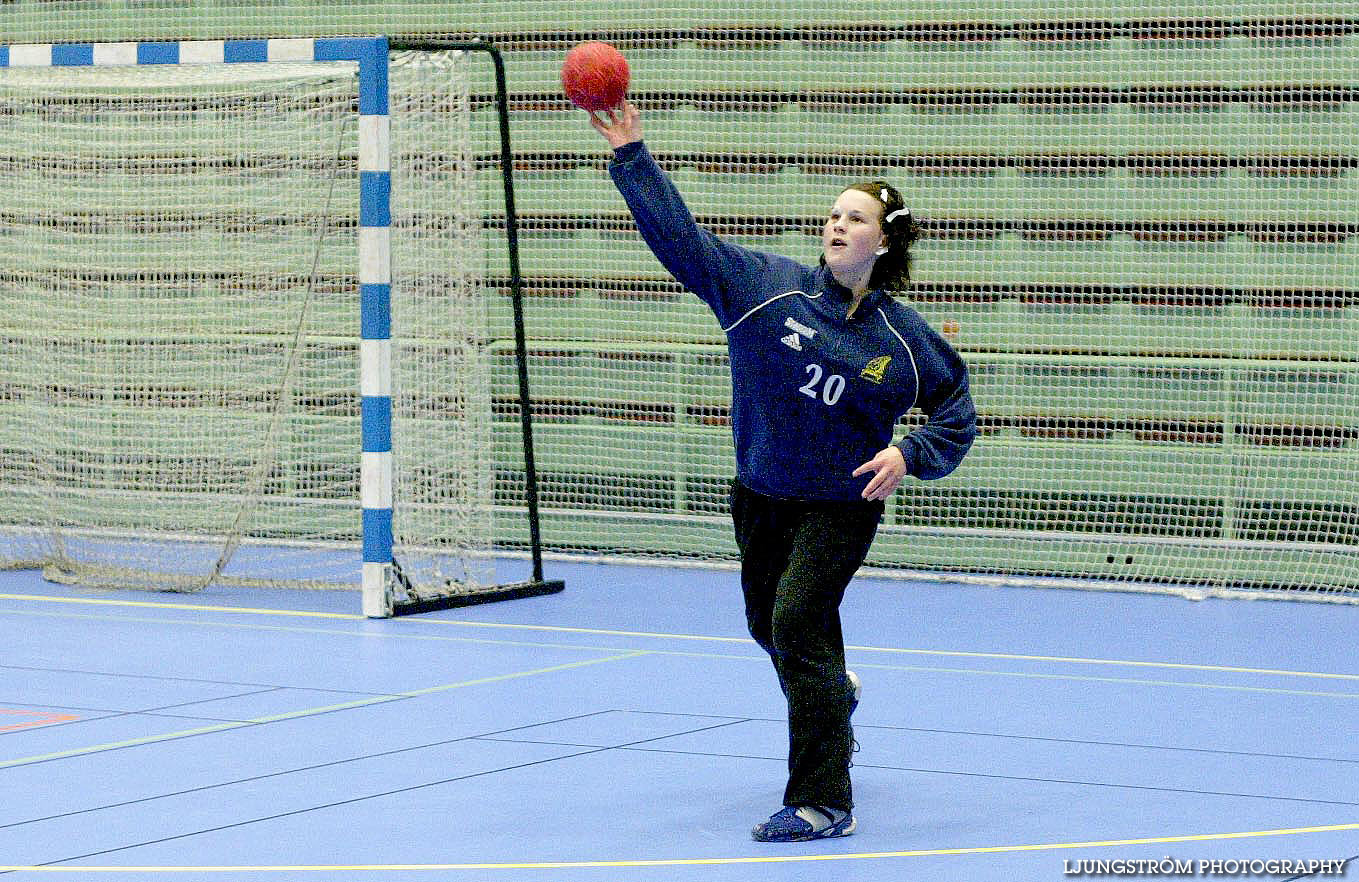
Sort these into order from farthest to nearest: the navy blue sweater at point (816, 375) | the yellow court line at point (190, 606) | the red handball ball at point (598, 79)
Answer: the yellow court line at point (190, 606), the navy blue sweater at point (816, 375), the red handball ball at point (598, 79)

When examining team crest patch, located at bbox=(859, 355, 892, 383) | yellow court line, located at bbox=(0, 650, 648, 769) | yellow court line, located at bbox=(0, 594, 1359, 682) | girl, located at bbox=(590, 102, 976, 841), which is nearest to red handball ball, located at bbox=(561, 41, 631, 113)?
girl, located at bbox=(590, 102, 976, 841)

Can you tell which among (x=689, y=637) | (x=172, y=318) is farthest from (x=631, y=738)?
(x=172, y=318)

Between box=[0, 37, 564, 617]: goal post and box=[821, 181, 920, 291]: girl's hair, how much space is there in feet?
12.9

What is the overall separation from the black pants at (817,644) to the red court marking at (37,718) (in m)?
2.62

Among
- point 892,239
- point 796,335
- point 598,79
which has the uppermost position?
point 598,79

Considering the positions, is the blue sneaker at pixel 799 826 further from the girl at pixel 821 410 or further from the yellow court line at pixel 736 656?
the yellow court line at pixel 736 656

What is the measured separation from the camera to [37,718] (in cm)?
648

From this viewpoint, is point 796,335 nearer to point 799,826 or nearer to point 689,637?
point 799,826

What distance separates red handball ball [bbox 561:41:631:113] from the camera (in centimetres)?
488

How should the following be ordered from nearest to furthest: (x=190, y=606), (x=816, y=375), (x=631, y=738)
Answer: (x=816, y=375) → (x=631, y=738) → (x=190, y=606)

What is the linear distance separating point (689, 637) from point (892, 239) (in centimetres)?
352

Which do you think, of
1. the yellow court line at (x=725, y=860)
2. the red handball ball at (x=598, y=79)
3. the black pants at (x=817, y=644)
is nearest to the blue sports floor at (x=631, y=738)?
the yellow court line at (x=725, y=860)

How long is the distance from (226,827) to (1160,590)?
5.93 meters

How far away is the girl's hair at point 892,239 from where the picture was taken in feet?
16.6
